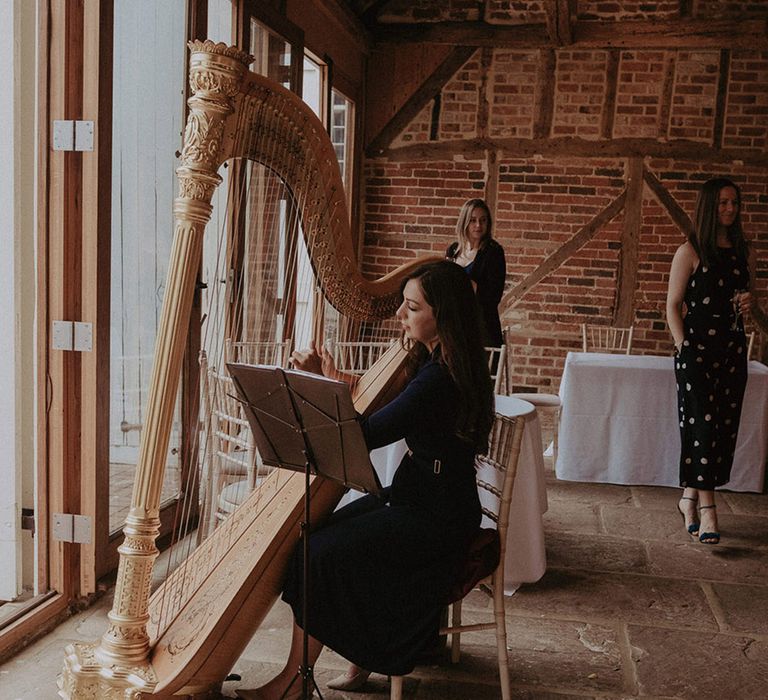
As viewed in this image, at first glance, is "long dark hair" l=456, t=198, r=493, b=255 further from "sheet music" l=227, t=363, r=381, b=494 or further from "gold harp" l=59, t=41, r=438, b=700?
"sheet music" l=227, t=363, r=381, b=494

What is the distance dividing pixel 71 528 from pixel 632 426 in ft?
10.9

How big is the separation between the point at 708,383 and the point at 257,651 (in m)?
2.51

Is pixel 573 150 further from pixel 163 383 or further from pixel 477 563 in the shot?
pixel 163 383

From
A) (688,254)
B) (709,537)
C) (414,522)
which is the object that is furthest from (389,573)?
(688,254)

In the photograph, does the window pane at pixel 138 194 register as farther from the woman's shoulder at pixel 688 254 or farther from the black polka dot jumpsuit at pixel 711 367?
the black polka dot jumpsuit at pixel 711 367

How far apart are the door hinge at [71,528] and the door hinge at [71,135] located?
1.27 meters

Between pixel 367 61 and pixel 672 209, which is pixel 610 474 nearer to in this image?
pixel 672 209

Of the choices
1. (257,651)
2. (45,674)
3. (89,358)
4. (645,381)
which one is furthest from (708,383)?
(45,674)

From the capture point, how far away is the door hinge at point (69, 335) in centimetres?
294

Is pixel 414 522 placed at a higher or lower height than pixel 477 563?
higher

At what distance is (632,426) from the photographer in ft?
16.7

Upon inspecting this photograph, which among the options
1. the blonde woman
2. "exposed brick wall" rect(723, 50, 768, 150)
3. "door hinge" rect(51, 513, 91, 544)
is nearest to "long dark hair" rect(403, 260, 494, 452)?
"door hinge" rect(51, 513, 91, 544)

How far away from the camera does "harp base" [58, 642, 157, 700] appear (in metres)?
1.77

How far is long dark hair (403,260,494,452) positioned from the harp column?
2.43 ft
